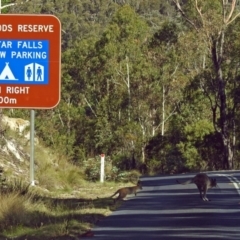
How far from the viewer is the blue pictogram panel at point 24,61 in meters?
10.9

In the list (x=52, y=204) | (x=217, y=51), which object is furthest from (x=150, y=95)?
(x=52, y=204)

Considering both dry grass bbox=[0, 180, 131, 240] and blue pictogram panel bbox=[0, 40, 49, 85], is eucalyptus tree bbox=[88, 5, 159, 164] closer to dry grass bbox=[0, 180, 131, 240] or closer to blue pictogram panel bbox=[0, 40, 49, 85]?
dry grass bbox=[0, 180, 131, 240]

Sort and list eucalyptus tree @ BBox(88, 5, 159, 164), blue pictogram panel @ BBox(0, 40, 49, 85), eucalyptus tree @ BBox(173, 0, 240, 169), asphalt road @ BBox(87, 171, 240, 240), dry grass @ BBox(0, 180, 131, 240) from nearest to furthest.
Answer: blue pictogram panel @ BBox(0, 40, 49, 85) < asphalt road @ BBox(87, 171, 240, 240) < dry grass @ BBox(0, 180, 131, 240) < eucalyptus tree @ BBox(173, 0, 240, 169) < eucalyptus tree @ BBox(88, 5, 159, 164)

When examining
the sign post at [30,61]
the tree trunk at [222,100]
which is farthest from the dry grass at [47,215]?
the tree trunk at [222,100]

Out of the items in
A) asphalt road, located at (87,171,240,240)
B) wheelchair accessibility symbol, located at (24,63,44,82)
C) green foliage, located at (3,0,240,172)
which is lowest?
asphalt road, located at (87,171,240,240)

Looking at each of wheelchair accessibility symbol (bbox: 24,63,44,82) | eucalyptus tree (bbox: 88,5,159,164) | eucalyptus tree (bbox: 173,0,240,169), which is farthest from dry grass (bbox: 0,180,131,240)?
eucalyptus tree (bbox: 88,5,159,164)

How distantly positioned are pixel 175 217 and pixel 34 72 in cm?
424

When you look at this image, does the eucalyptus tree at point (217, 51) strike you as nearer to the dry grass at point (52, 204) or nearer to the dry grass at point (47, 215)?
the dry grass at point (52, 204)

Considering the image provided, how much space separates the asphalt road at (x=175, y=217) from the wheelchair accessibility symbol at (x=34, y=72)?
2543 millimetres

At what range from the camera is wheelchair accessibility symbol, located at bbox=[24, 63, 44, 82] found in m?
10.9

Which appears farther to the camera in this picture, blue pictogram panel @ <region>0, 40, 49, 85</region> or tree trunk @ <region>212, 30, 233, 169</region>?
tree trunk @ <region>212, 30, 233, 169</region>

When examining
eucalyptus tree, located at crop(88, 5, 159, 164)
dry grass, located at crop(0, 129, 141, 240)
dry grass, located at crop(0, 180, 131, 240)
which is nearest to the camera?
dry grass, located at crop(0, 180, 131, 240)

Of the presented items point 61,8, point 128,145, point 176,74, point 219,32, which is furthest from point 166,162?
point 61,8

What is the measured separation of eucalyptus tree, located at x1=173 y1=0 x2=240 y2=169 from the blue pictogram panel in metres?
30.6
